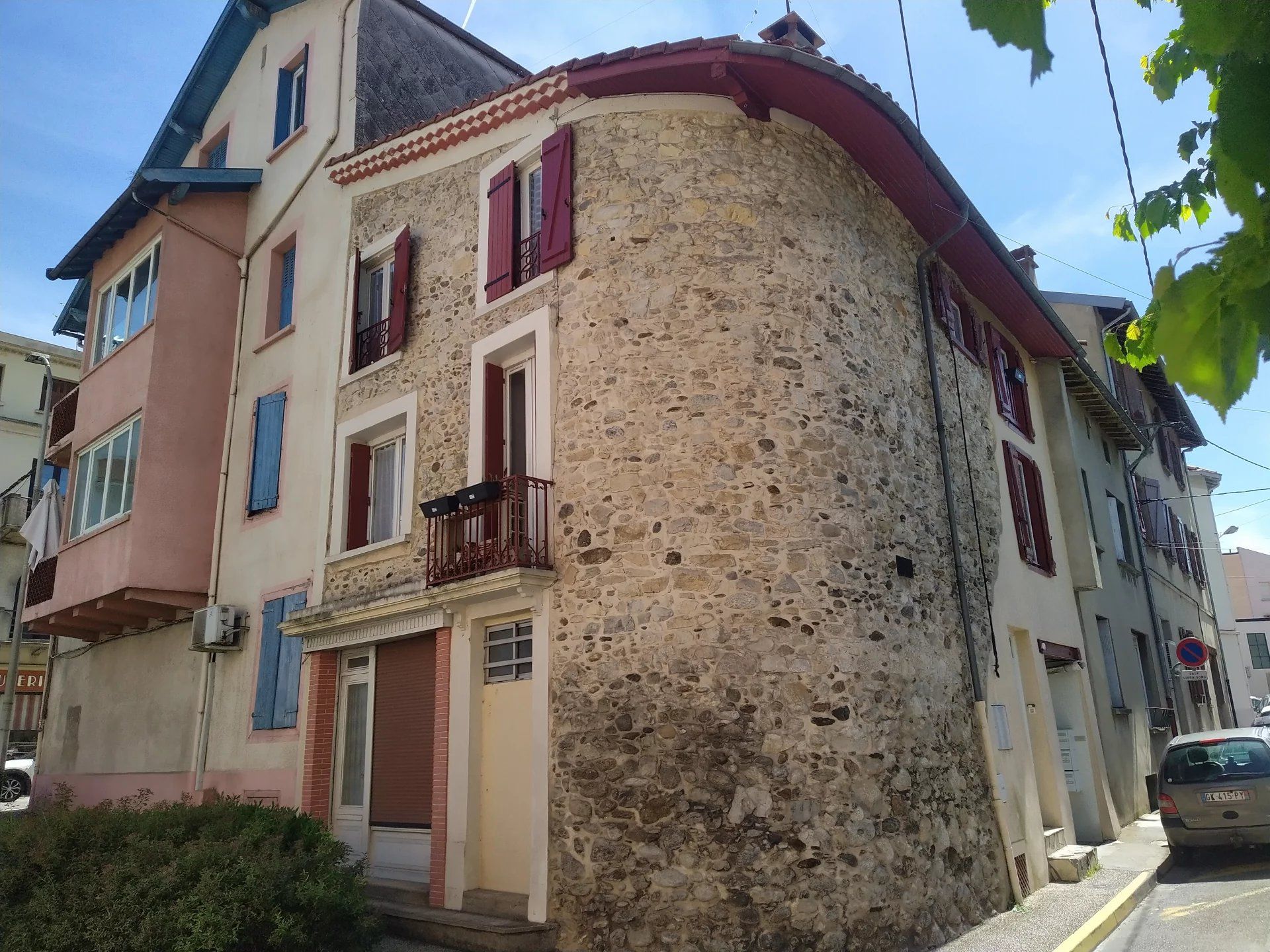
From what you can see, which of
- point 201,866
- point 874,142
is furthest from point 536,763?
point 874,142

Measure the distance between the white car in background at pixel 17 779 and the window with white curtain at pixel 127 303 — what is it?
39.1 feet

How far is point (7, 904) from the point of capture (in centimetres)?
660

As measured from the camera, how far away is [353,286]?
40.2 feet

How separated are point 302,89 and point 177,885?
1263 cm

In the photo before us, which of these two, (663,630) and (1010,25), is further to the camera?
(663,630)

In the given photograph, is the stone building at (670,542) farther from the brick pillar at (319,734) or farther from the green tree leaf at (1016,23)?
the green tree leaf at (1016,23)

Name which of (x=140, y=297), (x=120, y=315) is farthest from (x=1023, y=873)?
(x=120, y=315)

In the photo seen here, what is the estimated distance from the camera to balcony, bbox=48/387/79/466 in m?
16.6

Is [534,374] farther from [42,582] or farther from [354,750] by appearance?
[42,582]

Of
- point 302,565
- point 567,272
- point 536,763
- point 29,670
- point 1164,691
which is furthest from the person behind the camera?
point 29,670

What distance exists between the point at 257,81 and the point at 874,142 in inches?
440

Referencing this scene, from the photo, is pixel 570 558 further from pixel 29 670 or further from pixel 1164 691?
pixel 29 670

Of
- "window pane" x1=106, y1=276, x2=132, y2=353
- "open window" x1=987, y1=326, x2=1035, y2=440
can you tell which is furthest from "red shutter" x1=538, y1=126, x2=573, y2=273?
"window pane" x1=106, y1=276, x2=132, y2=353

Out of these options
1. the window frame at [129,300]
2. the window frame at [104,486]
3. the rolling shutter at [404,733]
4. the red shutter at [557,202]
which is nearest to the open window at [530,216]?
the red shutter at [557,202]
